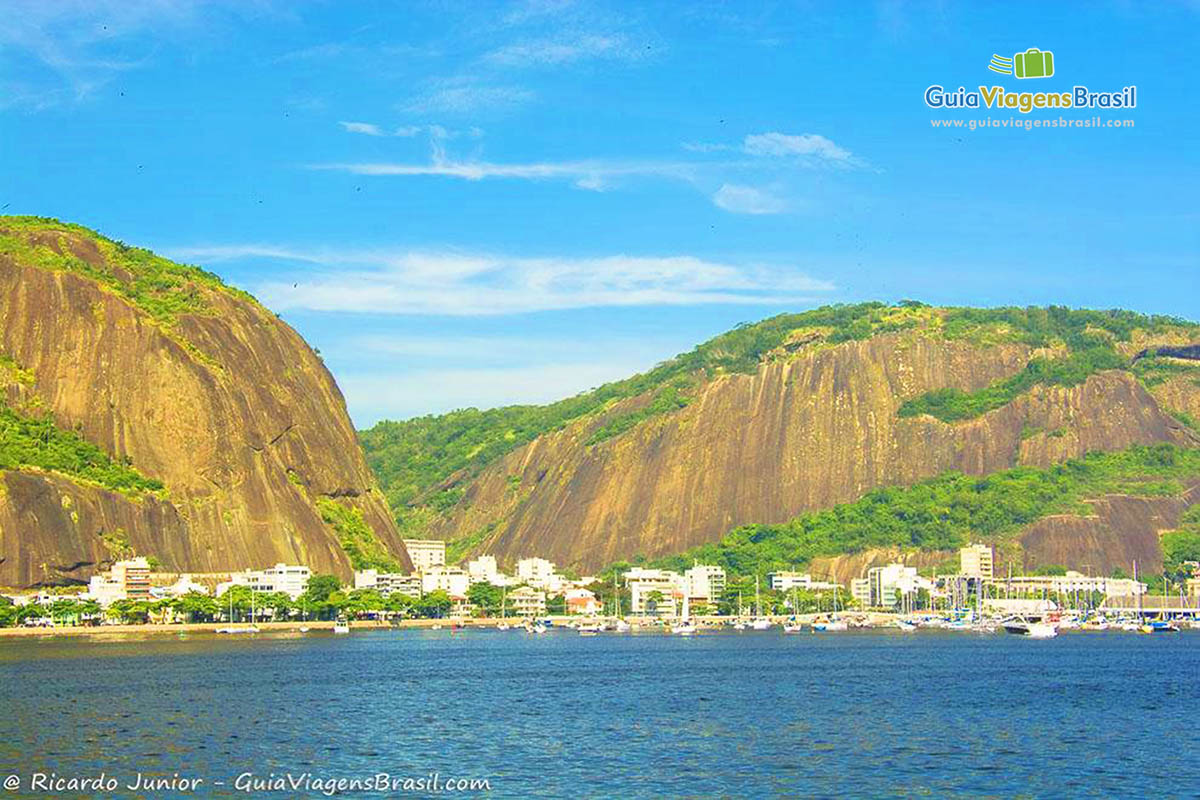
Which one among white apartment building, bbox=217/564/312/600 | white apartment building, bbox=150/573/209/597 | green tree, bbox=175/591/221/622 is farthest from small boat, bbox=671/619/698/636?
white apartment building, bbox=150/573/209/597

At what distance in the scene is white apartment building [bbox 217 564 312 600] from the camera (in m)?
175

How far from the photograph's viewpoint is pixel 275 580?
177 meters

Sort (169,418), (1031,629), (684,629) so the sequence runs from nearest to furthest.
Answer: (1031,629) < (169,418) < (684,629)

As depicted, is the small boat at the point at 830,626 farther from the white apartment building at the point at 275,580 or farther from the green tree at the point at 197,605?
the green tree at the point at 197,605

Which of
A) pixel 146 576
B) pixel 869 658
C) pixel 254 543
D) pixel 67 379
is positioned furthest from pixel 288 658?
pixel 67 379

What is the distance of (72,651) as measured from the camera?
123 m

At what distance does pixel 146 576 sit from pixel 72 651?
4149 centimetres

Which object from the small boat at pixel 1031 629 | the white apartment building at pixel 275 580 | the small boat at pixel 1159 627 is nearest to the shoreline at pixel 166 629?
the white apartment building at pixel 275 580

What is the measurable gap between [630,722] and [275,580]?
118 metres

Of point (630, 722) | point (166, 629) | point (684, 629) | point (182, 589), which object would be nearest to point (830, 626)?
point (684, 629)

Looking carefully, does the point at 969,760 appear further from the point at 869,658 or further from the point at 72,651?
the point at 72,651

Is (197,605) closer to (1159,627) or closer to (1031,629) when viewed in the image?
(1031,629)

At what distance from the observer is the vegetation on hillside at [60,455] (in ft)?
541

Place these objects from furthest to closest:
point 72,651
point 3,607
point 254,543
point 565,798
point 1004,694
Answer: point 254,543 → point 3,607 → point 72,651 → point 1004,694 → point 565,798
